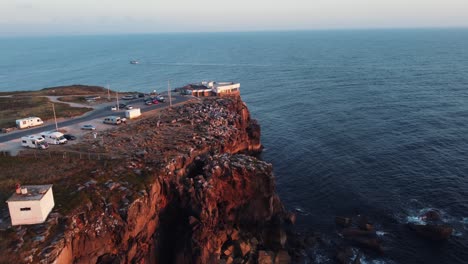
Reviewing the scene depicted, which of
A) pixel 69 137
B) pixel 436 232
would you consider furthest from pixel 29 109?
pixel 436 232

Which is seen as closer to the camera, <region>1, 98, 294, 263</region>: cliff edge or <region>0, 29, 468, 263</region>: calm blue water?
<region>1, 98, 294, 263</region>: cliff edge

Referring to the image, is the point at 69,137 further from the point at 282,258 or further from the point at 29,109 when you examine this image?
the point at 282,258

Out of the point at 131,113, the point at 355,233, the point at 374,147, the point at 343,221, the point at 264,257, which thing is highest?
the point at 131,113

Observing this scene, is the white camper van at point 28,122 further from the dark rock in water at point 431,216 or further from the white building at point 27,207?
the dark rock in water at point 431,216

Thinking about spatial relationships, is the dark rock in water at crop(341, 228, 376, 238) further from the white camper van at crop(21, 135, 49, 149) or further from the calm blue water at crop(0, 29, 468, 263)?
the white camper van at crop(21, 135, 49, 149)

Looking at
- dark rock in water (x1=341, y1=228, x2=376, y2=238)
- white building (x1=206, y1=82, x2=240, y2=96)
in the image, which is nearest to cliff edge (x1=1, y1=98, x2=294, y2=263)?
dark rock in water (x1=341, y1=228, x2=376, y2=238)

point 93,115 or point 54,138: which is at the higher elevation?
point 54,138
